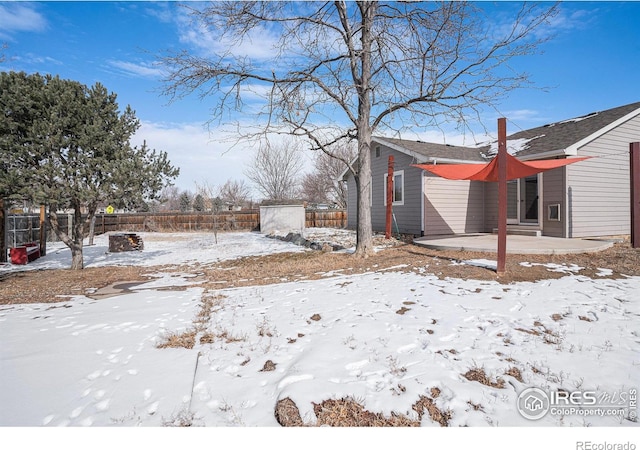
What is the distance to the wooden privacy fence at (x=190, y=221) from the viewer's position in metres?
21.4

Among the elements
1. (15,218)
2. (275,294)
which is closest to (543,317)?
(275,294)

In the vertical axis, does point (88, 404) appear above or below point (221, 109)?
below

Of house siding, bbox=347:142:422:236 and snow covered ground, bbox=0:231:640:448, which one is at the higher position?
house siding, bbox=347:142:422:236

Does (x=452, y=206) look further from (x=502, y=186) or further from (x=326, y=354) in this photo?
(x=326, y=354)

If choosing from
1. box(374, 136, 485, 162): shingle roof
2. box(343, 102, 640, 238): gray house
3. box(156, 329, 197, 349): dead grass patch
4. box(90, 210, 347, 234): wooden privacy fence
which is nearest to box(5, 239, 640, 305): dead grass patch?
box(343, 102, 640, 238): gray house

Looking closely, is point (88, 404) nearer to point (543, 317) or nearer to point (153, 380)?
point (153, 380)

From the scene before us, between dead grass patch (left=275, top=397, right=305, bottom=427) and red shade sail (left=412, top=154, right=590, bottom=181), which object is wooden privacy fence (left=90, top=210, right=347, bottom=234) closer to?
red shade sail (left=412, top=154, right=590, bottom=181)

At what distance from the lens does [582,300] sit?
4.09 metres

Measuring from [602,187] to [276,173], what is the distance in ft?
81.4

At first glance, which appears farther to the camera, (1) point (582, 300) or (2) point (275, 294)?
(2) point (275, 294)

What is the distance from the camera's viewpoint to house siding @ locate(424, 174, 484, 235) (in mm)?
10906

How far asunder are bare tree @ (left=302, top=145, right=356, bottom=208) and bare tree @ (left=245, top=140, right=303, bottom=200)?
111 inches

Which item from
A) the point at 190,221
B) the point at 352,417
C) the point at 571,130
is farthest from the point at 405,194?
the point at 190,221

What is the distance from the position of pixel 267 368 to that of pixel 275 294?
91.2 inches
